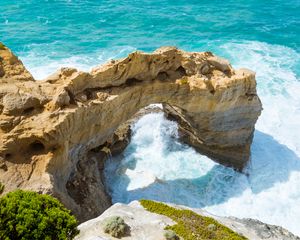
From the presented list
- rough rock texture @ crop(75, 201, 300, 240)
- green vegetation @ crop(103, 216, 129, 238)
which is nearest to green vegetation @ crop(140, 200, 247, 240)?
rough rock texture @ crop(75, 201, 300, 240)

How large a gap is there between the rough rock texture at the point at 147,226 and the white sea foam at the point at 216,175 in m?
5.79

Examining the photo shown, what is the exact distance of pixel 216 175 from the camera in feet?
89.5

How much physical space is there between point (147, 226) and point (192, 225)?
1791mm

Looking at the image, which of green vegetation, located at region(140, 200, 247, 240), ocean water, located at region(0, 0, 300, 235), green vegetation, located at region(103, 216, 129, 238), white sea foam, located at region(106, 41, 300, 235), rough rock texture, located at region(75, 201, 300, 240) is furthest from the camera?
ocean water, located at region(0, 0, 300, 235)

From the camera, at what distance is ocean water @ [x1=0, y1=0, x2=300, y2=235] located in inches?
1007

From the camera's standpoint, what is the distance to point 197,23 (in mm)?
52625

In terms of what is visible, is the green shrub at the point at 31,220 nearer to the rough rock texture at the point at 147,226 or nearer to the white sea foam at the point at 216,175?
the rough rock texture at the point at 147,226

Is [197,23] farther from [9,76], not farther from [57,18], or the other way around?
[9,76]

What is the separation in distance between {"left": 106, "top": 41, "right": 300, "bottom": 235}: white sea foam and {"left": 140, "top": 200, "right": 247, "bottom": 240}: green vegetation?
6793 millimetres

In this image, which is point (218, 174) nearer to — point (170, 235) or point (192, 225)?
point (192, 225)

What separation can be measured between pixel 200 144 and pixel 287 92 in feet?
46.8

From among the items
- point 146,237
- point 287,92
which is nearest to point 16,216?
point 146,237

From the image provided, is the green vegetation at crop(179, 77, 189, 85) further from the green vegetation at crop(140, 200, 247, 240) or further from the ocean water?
the green vegetation at crop(140, 200, 247, 240)

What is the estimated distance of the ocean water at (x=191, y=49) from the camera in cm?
2558
